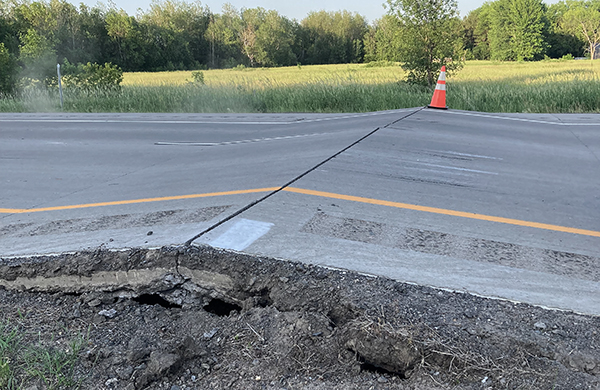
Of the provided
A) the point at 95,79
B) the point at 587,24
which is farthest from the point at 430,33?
the point at 587,24

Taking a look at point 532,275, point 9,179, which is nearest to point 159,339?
point 532,275

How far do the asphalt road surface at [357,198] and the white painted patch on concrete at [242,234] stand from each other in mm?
17

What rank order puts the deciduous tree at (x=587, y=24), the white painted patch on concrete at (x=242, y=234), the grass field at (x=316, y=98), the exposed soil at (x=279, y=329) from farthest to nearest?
the deciduous tree at (x=587, y=24)
the grass field at (x=316, y=98)
the white painted patch on concrete at (x=242, y=234)
the exposed soil at (x=279, y=329)

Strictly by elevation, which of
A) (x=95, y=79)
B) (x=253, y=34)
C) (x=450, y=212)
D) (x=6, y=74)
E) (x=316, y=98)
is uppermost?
(x=253, y=34)

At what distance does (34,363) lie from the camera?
9.34ft

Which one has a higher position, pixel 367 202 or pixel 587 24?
Answer: pixel 587 24

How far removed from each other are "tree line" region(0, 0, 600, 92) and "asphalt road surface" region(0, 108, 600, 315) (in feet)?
118

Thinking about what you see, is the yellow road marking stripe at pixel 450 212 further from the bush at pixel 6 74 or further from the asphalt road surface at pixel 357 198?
the bush at pixel 6 74

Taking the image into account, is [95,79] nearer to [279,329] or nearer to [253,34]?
[279,329]

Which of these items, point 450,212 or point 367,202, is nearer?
point 450,212

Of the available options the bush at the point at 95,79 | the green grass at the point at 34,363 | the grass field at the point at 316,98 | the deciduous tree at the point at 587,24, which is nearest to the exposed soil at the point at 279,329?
the green grass at the point at 34,363

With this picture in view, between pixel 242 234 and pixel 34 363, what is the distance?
1856mm

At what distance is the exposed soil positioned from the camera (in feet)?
8.82

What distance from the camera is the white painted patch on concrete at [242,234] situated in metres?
4.05
